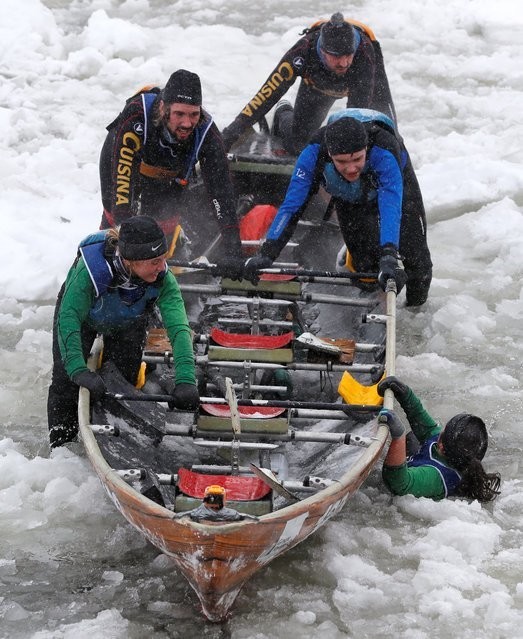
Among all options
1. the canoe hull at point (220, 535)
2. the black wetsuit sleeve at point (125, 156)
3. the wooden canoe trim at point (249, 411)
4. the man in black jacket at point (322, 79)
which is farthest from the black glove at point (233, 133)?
the canoe hull at point (220, 535)

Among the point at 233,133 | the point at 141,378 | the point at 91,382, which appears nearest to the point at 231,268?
the point at 141,378

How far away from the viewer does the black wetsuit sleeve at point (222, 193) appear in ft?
25.1

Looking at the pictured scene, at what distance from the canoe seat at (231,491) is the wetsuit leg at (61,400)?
1.16 meters

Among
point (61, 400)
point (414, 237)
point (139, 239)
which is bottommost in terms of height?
point (61, 400)

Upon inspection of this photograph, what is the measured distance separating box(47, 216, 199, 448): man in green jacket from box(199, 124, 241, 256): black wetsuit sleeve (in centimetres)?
162

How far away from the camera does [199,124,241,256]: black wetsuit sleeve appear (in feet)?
25.1

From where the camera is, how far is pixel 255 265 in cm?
743

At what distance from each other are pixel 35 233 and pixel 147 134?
2930 mm

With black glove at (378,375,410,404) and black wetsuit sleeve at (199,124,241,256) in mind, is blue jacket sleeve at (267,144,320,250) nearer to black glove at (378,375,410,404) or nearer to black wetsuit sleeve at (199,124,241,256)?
black wetsuit sleeve at (199,124,241,256)

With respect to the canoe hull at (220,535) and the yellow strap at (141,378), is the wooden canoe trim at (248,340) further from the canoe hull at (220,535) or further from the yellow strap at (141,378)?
the canoe hull at (220,535)

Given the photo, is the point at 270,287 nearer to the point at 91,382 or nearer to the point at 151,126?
the point at 151,126

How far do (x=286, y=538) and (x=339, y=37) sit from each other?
190 inches

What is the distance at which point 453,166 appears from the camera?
38.7ft

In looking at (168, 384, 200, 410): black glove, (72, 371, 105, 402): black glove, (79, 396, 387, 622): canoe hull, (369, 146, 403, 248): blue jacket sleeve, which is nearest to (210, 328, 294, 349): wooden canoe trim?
(369, 146, 403, 248): blue jacket sleeve
